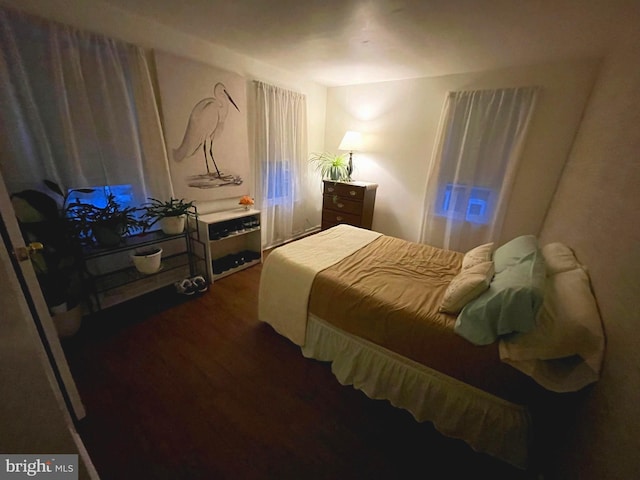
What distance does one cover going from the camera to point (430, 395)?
128 centimetres

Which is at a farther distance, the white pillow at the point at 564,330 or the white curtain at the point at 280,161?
the white curtain at the point at 280,161

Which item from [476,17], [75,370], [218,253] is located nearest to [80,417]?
[75,370]

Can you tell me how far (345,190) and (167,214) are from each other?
2112 mm

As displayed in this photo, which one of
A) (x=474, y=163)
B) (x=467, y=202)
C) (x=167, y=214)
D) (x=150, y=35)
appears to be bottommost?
(x=167, y=214)

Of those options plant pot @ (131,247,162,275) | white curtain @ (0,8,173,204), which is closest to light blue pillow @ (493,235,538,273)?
plant pot @ (131,247,162,275)

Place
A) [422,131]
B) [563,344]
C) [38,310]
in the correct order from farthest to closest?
[422,131] → [38,310] → [563,344]

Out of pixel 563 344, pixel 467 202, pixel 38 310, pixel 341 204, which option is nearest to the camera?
pixel 563 344

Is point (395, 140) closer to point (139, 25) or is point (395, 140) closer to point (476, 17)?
point (476, 17)

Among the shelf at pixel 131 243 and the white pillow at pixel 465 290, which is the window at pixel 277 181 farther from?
the white pillow at pixel 465 290

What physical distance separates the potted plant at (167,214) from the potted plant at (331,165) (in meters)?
2.10

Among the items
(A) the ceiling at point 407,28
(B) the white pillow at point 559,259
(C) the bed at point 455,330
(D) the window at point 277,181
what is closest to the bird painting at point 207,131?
(A) the ceiling at point 407,28

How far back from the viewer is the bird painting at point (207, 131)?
2295 mm

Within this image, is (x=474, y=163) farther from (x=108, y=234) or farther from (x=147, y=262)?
(x=108, y=234)

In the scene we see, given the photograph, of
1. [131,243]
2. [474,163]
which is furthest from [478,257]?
[131,243]
